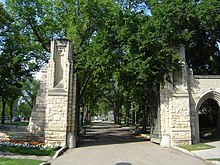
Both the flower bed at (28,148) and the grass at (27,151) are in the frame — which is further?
the flower bed at (28,148)

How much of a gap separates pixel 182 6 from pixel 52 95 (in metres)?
10.1

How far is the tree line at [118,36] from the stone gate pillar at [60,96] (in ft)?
4.28

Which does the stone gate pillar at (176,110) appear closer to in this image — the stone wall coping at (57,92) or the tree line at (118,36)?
the tree line at (118,36)

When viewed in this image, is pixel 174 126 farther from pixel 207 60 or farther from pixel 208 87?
pixel 207 60

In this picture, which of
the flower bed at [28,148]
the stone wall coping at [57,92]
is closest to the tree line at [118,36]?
the stone wall coping at [57,92]

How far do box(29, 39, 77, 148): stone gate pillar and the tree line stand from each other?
130 centimetres

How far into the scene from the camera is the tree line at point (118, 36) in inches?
668

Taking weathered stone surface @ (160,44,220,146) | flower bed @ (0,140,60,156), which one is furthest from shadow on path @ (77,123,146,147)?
weathered stone surface @ (160,44,220,146)

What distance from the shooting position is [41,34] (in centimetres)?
2253

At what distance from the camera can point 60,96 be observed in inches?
634

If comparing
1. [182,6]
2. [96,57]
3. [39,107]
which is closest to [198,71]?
[182,6]

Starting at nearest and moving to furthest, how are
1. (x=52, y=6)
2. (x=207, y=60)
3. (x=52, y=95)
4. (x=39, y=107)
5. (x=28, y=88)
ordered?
(x=52, y=95), (x=39, y=107), (x=52, y=6), (x=207, y=60), (x=28, y=88)

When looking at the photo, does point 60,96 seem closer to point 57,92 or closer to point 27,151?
point 57,92

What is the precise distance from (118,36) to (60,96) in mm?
5456
